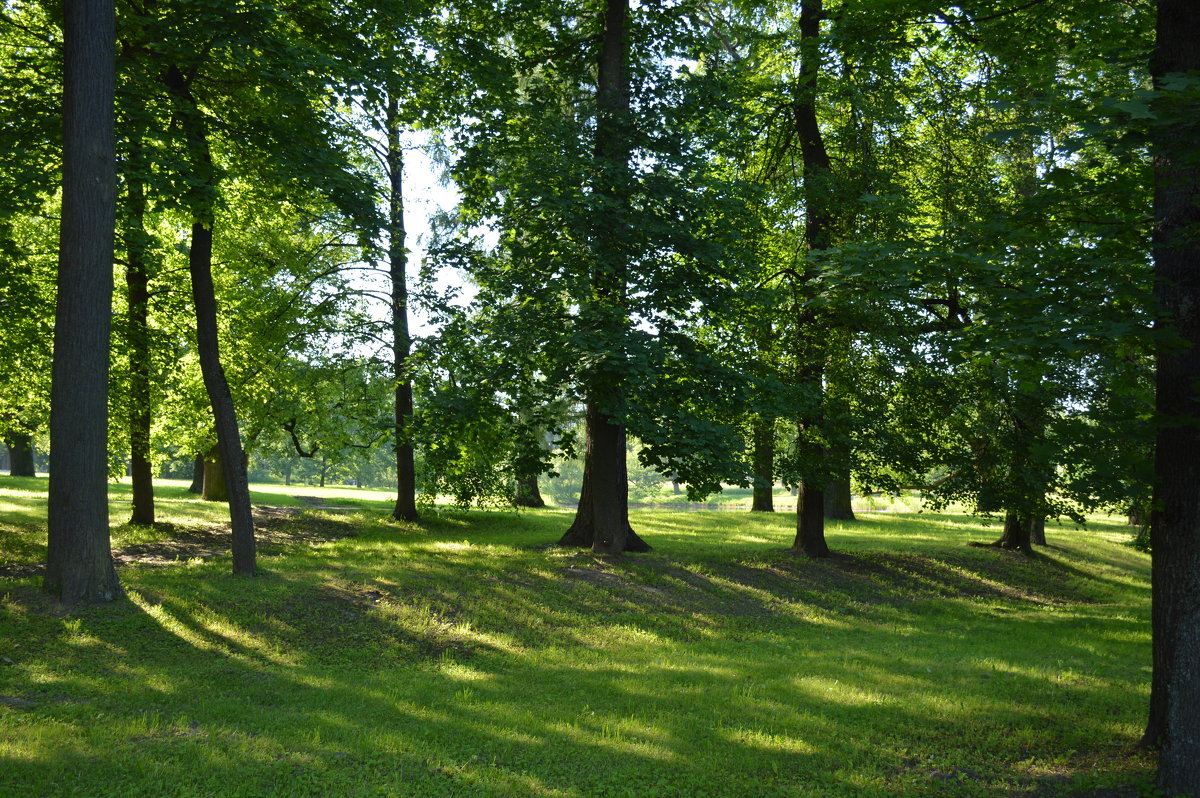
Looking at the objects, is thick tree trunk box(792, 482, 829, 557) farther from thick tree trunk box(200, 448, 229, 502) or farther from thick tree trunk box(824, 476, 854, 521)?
thick tree trunk box(200, 448, 229, 502)

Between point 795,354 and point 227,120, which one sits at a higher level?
point 227,120

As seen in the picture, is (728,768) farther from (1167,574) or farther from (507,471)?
(507,471)

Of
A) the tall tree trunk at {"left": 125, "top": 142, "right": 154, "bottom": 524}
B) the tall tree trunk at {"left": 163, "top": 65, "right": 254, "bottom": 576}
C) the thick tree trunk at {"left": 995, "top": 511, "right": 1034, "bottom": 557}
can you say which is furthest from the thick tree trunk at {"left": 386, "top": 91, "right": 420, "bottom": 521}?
the thick tree trunk at {"left": 995, "top": 511, "right": 1034, "bottom": 557}

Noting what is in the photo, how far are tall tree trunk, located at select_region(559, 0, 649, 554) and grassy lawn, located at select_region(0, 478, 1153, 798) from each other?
3.41ft

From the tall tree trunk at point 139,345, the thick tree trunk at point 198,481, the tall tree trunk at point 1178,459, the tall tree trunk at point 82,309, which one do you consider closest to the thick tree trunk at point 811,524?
the tall tree trunk at point 1178,459

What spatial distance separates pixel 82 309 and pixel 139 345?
775 cm

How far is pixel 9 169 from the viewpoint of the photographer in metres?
11.0

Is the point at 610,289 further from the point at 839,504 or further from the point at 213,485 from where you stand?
the point at 213,485

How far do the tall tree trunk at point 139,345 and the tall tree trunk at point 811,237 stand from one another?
11.0m

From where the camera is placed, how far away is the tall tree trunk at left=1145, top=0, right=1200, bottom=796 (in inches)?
231

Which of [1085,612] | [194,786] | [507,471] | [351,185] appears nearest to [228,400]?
[351,185]

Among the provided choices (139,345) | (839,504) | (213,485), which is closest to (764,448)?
(139,345)

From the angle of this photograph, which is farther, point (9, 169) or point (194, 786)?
point (9, 169)

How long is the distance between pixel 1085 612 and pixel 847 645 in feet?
22.6
